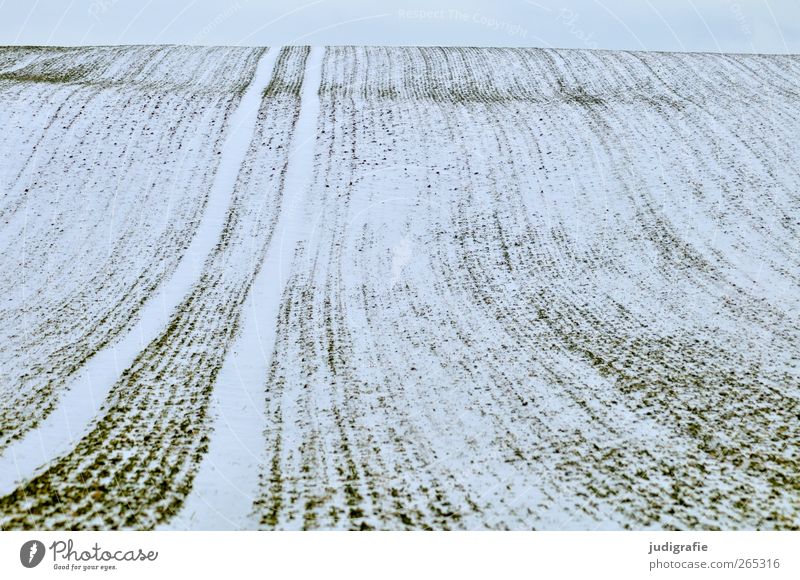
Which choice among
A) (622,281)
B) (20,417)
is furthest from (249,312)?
(622,281)

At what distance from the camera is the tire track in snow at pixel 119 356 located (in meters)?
11.0

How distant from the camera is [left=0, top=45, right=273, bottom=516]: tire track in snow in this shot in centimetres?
1102

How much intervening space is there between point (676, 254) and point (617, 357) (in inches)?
339

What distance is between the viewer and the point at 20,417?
41.1 feet

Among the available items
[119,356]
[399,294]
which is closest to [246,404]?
[119,356]

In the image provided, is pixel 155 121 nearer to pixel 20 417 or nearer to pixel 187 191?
pixel 187 191

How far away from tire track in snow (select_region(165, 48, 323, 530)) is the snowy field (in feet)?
0.23

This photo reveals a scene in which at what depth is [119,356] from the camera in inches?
619

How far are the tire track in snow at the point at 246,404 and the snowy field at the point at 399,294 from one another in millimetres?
69
